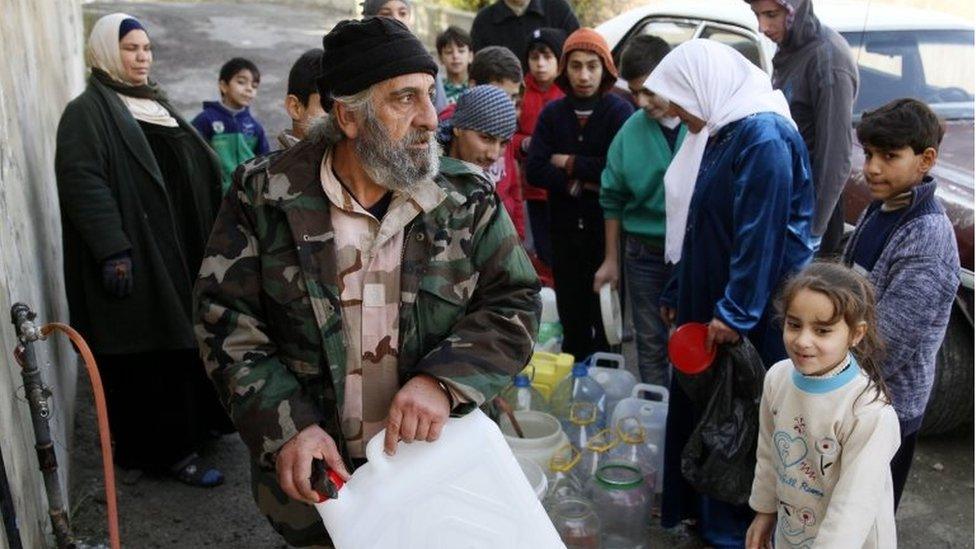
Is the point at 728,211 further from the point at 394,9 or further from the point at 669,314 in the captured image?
the point at 394,9

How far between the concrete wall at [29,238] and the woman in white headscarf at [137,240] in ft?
0.57

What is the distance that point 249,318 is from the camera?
2105 mm

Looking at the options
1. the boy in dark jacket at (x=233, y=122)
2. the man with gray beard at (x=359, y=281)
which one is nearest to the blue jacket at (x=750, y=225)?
the man with gray beard at (x=359, y=281)

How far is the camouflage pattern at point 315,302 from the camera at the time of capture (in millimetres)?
2066

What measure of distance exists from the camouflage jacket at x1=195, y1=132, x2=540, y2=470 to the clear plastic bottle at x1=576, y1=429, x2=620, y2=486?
161cm

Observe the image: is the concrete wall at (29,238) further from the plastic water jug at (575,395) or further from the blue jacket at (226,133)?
the plastic water jug at (575,395)

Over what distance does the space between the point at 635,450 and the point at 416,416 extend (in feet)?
6.44

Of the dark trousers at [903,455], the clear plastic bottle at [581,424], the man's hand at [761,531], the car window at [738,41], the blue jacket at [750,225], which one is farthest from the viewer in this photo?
the car window at [738,41]

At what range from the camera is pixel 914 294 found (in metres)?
2.70

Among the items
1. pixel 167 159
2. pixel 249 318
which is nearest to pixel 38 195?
pixel 167 159

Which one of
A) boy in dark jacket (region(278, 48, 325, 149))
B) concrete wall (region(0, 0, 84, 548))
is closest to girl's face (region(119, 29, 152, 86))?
concrete wall (region(0, 0, 84, 548))

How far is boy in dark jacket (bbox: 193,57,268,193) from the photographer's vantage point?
5070mm

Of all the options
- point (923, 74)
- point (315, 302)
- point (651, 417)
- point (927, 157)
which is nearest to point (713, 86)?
point (927, 157)

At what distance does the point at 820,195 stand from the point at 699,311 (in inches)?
54.3
